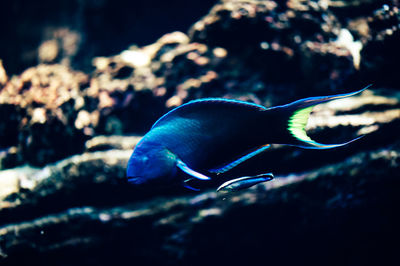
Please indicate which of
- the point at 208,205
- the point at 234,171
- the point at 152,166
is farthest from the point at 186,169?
the point at 208,205

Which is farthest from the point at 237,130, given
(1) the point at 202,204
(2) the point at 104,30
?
(2) the point at 104,30

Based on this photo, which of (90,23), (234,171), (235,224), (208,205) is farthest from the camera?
(90,23)

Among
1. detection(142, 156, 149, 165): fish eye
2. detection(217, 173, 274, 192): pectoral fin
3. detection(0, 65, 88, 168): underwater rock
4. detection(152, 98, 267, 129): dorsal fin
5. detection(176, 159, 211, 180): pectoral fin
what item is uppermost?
detection(0, 65, 88, 168): underwater rock

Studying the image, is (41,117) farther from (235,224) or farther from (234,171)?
(235,224)

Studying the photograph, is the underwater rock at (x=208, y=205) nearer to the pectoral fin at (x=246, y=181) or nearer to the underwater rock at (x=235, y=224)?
the underwater rock at (x=235, y=224)

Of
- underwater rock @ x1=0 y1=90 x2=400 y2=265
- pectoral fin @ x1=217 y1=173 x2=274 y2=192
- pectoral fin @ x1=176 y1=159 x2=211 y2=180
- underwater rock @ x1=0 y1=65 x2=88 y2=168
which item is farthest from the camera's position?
underwater rock @ x1=0 y1=65 x2=88 y2=168

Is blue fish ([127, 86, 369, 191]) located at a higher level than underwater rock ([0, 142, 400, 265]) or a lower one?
higher

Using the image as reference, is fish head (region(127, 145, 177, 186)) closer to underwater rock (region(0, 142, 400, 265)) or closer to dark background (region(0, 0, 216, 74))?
underwater rock (region(0, 142, 400, 265))

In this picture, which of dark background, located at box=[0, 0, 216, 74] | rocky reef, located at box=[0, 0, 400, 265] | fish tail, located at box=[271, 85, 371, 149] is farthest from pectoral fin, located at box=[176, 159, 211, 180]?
dark background, located at box=[0, 0, 216, 74]

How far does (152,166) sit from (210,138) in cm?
28

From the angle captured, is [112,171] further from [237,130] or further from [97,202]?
[237,130]

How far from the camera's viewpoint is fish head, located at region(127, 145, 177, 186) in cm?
106

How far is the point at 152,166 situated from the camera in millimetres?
1069

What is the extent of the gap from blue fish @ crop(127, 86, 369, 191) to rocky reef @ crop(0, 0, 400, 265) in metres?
1.12
